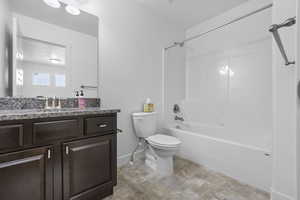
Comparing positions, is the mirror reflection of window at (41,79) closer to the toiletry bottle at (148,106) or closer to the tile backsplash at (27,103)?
the tile backsplash at (27,103)

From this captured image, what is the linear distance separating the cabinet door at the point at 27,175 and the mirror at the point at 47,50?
0.72 m

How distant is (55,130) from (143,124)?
Result: 1.18 m

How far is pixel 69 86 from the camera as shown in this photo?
5.45 feet

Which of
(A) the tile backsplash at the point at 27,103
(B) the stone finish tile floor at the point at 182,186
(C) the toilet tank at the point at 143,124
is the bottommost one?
(B) the stone finish tile floor at the point at 182,186

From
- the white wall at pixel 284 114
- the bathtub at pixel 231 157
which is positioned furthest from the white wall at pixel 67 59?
the white wall at pixel 284 114

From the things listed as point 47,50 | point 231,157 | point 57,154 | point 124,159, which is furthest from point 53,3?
point 231,157

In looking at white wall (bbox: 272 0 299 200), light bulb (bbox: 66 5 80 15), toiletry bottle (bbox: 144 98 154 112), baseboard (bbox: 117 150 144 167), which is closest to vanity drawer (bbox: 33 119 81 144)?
baseboard (bbox: 117 150 144 167)

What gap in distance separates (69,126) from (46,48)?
0.95m

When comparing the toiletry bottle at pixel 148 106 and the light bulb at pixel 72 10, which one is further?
the toiletry bottle at pixel 148 106

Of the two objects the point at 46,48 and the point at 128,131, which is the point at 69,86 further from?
the point at 128,131

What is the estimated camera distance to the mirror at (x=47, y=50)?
136 cm

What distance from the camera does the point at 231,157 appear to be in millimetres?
1719

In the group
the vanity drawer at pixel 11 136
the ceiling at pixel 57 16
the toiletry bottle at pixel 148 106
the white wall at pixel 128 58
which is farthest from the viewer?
the toiletry bottle at pixel 148 106

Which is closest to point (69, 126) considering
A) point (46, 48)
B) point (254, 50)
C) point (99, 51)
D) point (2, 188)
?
point (2, 188)
